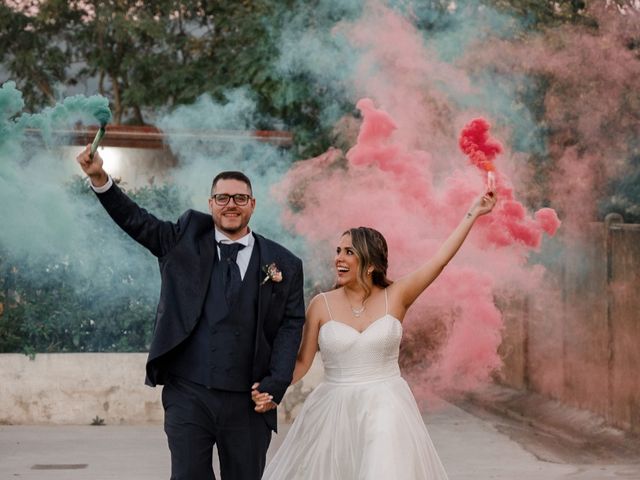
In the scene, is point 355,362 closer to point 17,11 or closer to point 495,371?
point 495,371

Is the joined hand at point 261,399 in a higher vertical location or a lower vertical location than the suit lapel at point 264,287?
lower

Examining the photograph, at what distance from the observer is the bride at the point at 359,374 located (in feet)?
17.9

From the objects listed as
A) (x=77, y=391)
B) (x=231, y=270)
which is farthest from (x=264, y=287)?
(x=77, y=391)

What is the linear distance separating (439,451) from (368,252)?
12.3 feet

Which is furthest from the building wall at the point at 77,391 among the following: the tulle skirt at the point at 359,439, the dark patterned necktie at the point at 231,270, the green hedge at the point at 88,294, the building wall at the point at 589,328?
the dark patterned necktie at the point at 231,270

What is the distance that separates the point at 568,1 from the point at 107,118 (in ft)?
29.5

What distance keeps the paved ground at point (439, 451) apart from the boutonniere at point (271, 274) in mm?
3207

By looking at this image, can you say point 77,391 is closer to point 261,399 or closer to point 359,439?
point 359,439

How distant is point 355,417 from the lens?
217 inches

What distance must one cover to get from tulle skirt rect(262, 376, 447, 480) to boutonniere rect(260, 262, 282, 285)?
80 centimetres

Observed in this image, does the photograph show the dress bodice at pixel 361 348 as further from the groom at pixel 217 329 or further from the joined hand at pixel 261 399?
the joined hand at pixel 261 399

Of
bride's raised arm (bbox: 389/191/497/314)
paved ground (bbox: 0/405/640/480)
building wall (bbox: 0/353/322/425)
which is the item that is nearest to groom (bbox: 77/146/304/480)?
bride's raised arm (bbox: 389/191/497/314)

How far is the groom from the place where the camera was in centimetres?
498

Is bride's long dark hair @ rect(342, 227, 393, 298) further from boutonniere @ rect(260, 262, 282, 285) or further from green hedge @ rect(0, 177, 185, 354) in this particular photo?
green hedge @ rect(0, 177, 185, 354)
